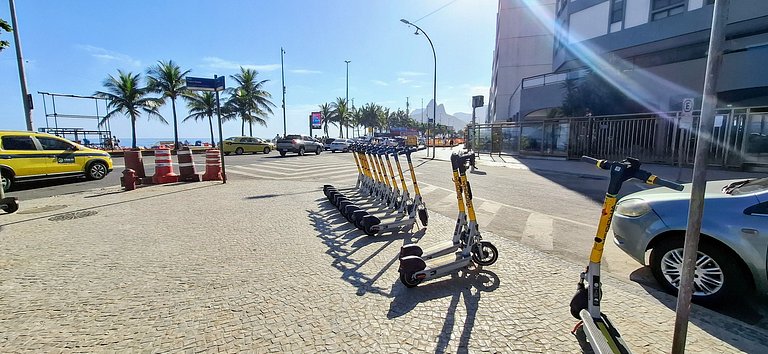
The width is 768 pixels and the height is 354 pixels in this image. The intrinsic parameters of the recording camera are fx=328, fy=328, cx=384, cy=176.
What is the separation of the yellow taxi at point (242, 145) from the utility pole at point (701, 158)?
92.3 ft

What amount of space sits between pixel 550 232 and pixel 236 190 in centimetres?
794

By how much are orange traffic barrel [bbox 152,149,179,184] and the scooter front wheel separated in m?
10.2

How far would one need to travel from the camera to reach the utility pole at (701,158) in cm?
171

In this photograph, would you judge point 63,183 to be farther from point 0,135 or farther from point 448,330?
point 448,330

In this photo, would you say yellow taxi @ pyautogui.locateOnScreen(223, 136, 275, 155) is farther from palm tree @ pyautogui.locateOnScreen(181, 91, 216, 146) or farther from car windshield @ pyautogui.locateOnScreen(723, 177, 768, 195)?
car windshield @ pyautogui.locateOnScreen(723, 177, 768, 195)

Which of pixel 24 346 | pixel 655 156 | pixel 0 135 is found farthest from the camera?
pixel 655 156

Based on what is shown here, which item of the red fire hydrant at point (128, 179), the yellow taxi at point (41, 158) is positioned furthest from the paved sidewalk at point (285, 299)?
the yellow taxi at point (41, 158)

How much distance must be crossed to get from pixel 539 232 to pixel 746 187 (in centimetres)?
254

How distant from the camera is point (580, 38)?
23.1m

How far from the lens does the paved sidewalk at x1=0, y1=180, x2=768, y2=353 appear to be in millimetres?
2525

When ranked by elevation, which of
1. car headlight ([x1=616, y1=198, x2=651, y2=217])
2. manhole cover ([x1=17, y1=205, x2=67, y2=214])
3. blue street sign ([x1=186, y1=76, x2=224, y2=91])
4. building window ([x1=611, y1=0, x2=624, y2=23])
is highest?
building window ([x1=611, y1=0, x2=624, y2=23])

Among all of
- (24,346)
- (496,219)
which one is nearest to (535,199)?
(496,219)

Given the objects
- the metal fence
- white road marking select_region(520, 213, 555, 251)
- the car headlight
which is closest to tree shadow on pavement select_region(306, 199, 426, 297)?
white road marking select_region(520, 213, 555, 251)

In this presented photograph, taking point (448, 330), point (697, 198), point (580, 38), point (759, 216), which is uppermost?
point (580, 38)
